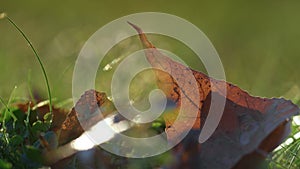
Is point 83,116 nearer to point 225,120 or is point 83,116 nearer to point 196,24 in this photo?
point 225,120

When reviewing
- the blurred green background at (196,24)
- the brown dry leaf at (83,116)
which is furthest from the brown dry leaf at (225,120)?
the blurred green background at (196,24)

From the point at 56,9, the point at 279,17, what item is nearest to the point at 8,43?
the point at 56,9

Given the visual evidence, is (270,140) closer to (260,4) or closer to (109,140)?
(109,140)

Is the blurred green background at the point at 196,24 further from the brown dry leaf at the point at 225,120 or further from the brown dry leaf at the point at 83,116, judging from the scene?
the brown dry leaf at the point at 225,120

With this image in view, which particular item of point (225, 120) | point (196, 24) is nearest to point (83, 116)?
point (225, 120)

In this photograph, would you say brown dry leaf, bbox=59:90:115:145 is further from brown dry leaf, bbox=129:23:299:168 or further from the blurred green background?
the blurred green background
